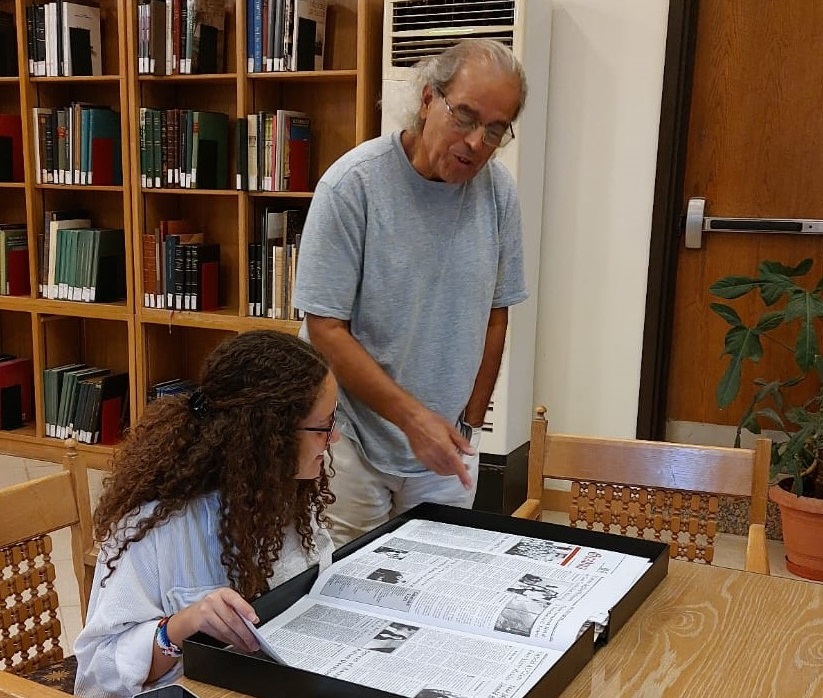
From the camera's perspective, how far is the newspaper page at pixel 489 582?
42.0 inches

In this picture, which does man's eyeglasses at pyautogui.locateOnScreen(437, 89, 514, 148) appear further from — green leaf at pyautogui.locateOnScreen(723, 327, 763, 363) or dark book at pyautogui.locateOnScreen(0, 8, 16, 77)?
dark book at pyautogui.locateOnScreen(0, 8, 16, 77)

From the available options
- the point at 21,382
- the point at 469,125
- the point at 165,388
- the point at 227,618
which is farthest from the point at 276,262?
the point at 227,618

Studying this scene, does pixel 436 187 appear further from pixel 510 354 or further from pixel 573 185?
pixel 573 185

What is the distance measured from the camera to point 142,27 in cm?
363

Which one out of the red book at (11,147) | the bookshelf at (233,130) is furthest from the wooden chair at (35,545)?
the red book at (11,147)

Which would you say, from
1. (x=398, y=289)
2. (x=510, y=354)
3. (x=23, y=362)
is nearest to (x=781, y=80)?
(x=510, y=354)

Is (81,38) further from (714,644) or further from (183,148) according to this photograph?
(714,644)

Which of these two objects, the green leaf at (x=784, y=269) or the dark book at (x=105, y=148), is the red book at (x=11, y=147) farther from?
the green leaf at (x=784, y=269)

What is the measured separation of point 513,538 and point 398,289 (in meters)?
0.54

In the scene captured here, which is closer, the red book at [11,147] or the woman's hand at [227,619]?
the woman's hand at [227,619]

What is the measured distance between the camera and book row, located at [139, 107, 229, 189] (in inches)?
143

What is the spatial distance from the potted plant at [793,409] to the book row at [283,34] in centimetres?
171

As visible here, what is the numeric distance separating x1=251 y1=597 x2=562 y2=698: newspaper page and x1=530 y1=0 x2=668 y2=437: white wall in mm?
2520

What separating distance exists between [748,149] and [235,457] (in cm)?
262
